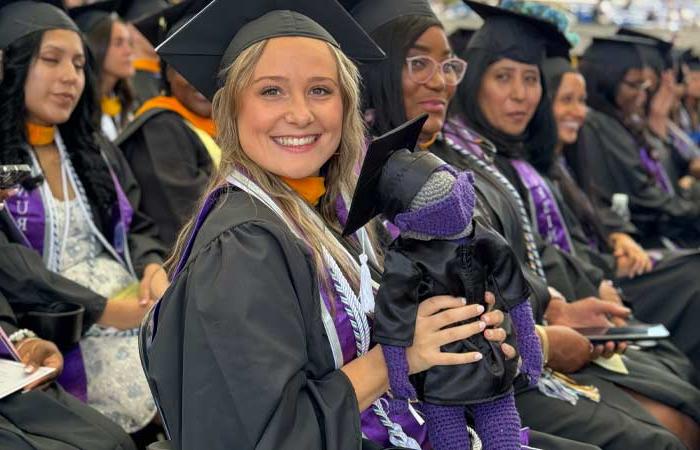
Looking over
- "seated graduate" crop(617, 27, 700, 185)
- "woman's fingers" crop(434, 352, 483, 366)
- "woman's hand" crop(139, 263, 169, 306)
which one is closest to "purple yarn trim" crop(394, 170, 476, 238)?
"woman's fingers" crop(434, 352, 483, 366)

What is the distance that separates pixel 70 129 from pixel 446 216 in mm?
1971

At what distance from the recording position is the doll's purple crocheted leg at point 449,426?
176 cm

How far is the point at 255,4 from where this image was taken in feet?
6.07

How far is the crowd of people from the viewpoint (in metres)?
1.64

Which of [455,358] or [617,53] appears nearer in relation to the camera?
[455,358]

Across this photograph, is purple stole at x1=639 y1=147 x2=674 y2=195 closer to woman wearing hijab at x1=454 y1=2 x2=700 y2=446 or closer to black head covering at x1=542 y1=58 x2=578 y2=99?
black head covering at x1=542 y1=58 x2=578 y2=99

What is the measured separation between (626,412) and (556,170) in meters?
1.57

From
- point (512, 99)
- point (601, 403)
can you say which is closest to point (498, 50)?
point (512, 99)

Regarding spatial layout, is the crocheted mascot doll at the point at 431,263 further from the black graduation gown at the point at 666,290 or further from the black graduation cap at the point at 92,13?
the black graduation cap at the point at 92,13

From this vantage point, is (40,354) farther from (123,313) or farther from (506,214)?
(506,214)

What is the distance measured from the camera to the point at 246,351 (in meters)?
1.55

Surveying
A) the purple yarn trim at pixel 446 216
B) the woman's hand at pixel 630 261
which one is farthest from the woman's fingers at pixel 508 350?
the woman's hand at pixel 630 261

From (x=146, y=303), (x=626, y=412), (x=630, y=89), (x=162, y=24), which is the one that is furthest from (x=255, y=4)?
(x=630, y=89)

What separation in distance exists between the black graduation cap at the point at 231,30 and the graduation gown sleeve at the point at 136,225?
1.35 metres
